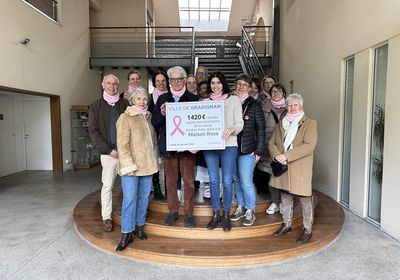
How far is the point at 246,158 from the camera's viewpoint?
9.62 ft

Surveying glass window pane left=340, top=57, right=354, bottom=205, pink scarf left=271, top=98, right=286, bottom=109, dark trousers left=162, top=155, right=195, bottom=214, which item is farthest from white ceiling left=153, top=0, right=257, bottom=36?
dark trousers left=162, top=155, right=195, bottom=214

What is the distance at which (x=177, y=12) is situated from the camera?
53.7ft

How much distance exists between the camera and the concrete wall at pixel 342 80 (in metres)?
3.21

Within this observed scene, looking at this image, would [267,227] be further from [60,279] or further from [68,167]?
[68,167]

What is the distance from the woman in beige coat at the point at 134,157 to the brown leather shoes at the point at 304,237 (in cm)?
153

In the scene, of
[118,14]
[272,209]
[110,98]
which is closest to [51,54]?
[118,14]

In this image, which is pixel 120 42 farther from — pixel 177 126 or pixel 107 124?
pixel 177 126

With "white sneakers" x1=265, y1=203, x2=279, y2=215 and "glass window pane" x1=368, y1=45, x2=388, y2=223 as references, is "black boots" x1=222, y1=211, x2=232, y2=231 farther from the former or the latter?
"glass window pane" x1=368, y1=45, x2=388, y2=223

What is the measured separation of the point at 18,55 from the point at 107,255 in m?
4.62

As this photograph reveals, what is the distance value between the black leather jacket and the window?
18.6 feet

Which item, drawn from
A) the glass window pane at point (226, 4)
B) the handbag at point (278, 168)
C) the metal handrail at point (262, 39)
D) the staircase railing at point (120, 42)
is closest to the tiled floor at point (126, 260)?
the handbag at point (278, 168)

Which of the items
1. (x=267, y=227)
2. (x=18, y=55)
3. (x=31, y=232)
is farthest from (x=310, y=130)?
(x=18, y=55)

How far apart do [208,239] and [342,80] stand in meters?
2.99

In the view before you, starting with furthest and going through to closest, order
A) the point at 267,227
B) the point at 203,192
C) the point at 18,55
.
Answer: the point at 18,55 → the point at 203,192 → the point at 267,227
